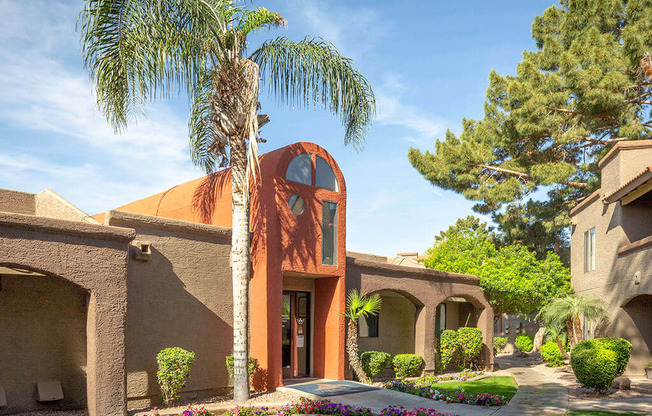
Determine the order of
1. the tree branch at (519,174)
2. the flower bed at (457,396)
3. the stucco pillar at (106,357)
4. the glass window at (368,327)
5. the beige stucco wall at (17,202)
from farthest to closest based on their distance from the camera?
the tree branch at (519,174) < the glass window at (368,327) < the beige stucco wall at (17,202) < the flower bed at (457,396) < the stucco pillar at (106,357)

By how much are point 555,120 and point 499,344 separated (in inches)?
545

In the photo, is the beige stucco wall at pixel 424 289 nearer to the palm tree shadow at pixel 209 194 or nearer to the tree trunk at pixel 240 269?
the palm tree shadow at pixel 209 194

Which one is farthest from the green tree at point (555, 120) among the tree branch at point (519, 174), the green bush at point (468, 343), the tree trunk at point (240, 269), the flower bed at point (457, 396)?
the tree trunk at point (240, 269)

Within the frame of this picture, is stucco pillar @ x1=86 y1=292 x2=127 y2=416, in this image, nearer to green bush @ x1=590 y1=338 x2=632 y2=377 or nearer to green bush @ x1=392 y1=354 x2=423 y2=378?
green bush @ x1=392 y1=354 x2=423 y2=378

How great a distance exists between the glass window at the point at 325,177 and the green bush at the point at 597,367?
24.3 ft

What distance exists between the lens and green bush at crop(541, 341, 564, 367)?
21203 mm

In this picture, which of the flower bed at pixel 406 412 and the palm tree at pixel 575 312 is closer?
the flower bed at pixel 406 412

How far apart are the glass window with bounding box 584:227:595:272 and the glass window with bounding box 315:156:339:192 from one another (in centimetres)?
1151

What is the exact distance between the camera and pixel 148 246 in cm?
1198

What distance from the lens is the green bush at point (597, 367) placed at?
13.6m

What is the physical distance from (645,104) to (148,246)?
2029cm

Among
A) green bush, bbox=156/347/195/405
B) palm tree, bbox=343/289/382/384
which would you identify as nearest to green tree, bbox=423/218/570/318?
palm tree, bbox=343/289/382/384

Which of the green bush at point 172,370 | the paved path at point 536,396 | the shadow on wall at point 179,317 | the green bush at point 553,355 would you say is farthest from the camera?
the green bush at point 553,355

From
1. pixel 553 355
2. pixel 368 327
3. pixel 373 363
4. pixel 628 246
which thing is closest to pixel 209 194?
pixel 373 363
